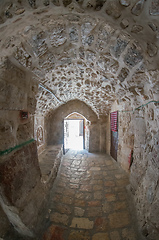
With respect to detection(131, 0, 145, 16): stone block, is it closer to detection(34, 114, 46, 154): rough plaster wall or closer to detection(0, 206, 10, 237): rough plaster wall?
detection(0, 206, 10, 237): rough plaster wall

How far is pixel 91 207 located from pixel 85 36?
273 cm

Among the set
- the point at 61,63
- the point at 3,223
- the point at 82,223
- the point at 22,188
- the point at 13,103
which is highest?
the point at 61,63

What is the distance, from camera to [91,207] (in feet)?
7.59

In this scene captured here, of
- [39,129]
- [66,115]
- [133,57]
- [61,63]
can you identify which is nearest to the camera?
[133,57]

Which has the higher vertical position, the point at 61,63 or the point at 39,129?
the point at 61,63

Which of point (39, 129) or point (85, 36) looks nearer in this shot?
point (85, 36)

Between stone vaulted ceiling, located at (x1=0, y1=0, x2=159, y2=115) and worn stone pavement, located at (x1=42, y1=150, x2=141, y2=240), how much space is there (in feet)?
6.42

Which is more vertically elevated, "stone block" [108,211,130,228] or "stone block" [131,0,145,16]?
"stone block" [131,0,145,16]

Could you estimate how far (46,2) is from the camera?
2.99 ft

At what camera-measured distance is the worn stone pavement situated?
5.96 feet

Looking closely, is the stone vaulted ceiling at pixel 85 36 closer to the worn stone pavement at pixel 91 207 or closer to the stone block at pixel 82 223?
the worn stone pavement at pixel 91 207

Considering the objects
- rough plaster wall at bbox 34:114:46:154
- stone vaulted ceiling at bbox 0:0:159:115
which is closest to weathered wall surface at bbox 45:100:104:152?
rough plaster wall at bbox 34:114:46:154

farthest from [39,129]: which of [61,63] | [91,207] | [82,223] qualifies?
[82,223]

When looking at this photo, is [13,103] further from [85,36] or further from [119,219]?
[119,219]
